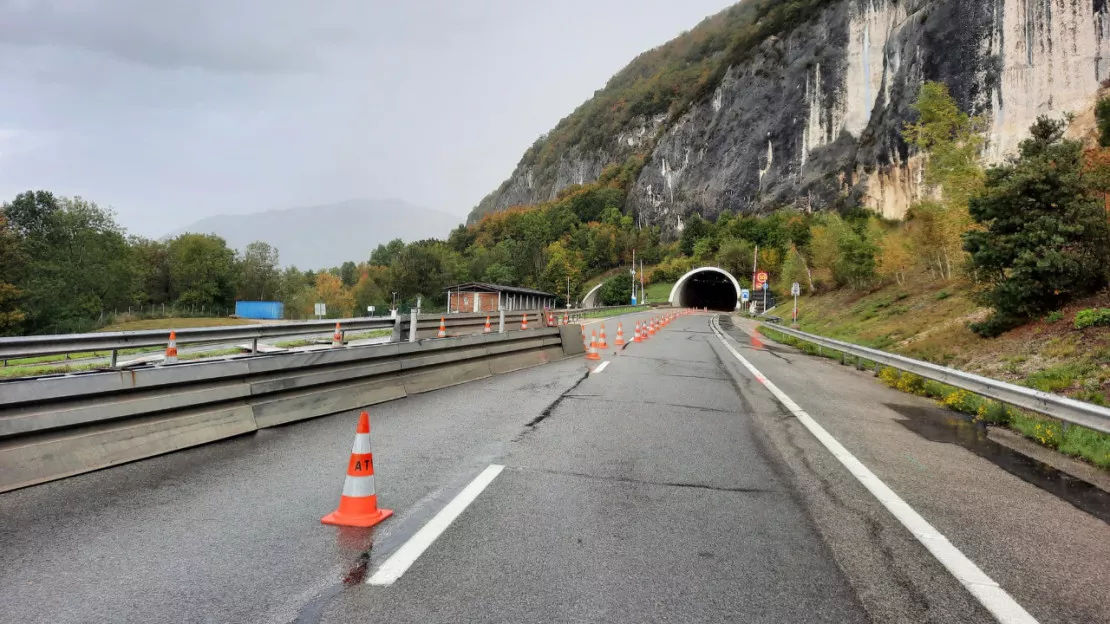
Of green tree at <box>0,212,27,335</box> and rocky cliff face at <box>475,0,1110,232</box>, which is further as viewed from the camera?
rocky cliff face at <box>475,0,1110,232</box>

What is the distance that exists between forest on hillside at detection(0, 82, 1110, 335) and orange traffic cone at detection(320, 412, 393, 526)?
1643 cm

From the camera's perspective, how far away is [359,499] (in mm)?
4066

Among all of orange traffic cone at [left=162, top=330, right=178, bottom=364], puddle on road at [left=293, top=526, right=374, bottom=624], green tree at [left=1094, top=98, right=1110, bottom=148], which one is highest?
green tree at [left=1094, top=98, right=1110, bottom=148]

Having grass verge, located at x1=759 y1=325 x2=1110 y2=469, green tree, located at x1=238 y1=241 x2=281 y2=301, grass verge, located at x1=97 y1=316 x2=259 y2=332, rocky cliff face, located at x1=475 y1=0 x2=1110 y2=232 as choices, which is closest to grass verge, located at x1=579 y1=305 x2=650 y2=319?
grass verge, located at x1=97 y1=316 x2=259 y2=332

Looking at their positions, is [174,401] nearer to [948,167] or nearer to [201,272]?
[948,167]

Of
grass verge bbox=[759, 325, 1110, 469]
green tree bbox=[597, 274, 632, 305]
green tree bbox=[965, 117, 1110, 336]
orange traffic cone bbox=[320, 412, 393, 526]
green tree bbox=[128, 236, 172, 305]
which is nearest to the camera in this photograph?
orange traffic cone bbox=[320, 412, 393, 526]

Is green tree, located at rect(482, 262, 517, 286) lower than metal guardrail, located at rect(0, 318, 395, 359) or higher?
higher

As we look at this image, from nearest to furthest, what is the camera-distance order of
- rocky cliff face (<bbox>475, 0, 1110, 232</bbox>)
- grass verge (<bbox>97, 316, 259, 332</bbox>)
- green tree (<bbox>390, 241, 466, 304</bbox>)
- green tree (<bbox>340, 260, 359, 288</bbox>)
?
rocky cliff face (<bbox>475, 0, 1110, 232</bbox>) < grass verge (<bbox>97, 316, 259, 332</bbox>) < green tree (<bbox>390, 241, 466, 304</bbox>) < green tree (<bbox>340, 260, 359, 288</bbox>)

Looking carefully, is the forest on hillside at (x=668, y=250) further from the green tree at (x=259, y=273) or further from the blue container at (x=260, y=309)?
the blue container at (x=260, y=309)

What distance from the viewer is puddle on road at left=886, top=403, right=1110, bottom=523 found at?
5.11 metres

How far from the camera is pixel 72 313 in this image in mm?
65000

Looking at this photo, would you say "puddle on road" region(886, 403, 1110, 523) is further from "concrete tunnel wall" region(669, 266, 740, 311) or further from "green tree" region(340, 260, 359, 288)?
"green tree" region(340, 260, 359, 288)

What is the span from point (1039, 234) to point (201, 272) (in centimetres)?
10305

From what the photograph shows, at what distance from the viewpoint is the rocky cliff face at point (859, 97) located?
6022cm
